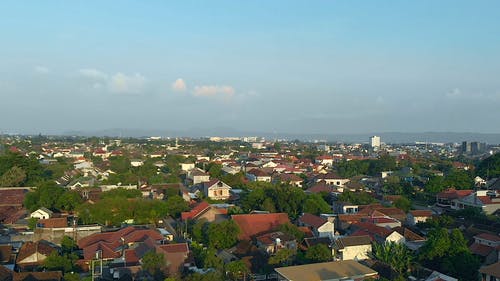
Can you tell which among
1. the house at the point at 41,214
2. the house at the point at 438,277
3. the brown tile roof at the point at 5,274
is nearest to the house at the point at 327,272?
the house at the point at 438,277

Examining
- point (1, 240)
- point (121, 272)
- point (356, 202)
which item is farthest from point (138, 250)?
point (356, 202)

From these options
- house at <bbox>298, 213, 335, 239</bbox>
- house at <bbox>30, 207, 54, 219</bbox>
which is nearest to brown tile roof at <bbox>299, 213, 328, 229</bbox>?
house at <bbox>298, 213, 335, 239</bbox>

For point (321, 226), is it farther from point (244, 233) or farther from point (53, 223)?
point (53, 223)

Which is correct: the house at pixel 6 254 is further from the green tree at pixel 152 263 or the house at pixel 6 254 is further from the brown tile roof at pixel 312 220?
the brown tile roof at pixel 312 220

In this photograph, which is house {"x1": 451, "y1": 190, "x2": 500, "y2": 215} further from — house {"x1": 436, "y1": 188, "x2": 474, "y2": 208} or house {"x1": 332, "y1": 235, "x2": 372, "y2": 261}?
house {"x1": 332, "y1": 235, "x2": 372, "y2": 261}

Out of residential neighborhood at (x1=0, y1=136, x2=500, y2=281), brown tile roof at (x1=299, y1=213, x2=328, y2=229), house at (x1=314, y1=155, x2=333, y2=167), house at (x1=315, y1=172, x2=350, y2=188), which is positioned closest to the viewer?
residential neighborhood at (x1=0, y1=136, x2=500, y2=281)

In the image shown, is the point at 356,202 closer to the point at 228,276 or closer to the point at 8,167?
the point at 228,276
